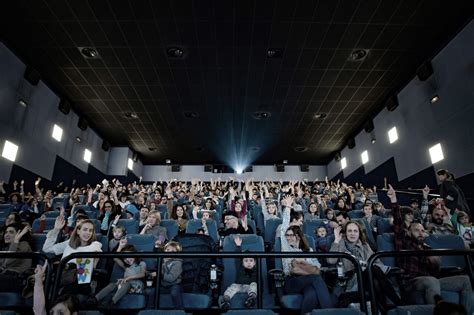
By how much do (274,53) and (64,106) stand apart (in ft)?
21.5

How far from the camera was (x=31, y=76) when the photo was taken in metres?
6.97

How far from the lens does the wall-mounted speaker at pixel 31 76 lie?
270 inches

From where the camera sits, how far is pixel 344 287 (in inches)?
99.3

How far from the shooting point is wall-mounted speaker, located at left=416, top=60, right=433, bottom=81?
21.3 ft

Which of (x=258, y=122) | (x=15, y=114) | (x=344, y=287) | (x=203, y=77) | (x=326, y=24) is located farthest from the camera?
(x=258, y=122)

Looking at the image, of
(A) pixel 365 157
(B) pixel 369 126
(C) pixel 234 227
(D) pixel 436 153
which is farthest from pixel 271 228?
(A) pixel 365 157

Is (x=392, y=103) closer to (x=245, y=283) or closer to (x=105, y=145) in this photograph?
(x=245, y=283)

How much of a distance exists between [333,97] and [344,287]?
6791 millimetres

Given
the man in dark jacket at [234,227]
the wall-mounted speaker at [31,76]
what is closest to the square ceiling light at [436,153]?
the man in dark jacket at [234,227]

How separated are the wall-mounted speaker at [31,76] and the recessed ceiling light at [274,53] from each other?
5873 millimetres

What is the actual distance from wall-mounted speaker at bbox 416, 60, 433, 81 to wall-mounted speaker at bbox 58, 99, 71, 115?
9.86 m

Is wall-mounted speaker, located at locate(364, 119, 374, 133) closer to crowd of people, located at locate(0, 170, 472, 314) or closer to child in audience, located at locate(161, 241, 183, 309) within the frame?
crowd of people, located at locate(0, 170, 472, 314)

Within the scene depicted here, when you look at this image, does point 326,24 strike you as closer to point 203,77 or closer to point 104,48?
point 203,77

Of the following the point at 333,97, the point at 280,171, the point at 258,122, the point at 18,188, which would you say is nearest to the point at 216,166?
the point at 280,171
